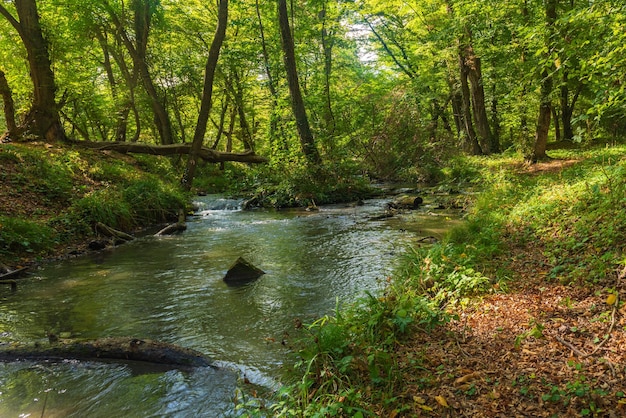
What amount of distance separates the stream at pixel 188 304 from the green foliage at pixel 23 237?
0.87 m

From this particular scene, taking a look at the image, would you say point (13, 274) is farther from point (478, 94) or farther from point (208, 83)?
point (478, 94)

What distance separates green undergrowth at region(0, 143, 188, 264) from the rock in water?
453cm

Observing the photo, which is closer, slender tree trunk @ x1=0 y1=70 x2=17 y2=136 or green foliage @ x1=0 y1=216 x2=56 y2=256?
green foliage @ x1=0 y1=216 x2=56 y2=256

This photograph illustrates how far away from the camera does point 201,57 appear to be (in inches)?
937

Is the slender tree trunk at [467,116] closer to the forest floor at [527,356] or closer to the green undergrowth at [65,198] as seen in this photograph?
the green undergrowth at [65,198]

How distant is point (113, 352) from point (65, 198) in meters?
7.98

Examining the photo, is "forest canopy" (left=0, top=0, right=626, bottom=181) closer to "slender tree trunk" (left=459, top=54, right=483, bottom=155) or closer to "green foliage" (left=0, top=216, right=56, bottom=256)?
"slender tree trunk" (left=459, top=54, right=483, bottom=155)

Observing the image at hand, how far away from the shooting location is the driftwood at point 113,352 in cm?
406

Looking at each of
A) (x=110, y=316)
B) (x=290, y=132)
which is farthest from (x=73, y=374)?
(x=290, y=132)

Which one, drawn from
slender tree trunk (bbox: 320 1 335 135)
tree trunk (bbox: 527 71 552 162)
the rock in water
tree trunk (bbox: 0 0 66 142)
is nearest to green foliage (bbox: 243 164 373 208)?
slender tree trunk (bbox: 320 1 335 135)

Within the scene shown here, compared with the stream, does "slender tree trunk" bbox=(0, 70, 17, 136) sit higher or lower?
higher

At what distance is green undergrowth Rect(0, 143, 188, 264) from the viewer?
853 cm

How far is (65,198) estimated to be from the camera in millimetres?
10523

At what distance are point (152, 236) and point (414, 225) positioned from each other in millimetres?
6991
